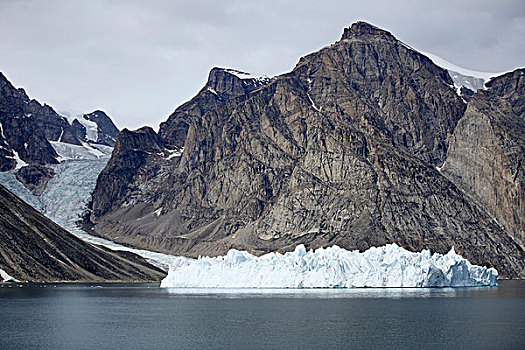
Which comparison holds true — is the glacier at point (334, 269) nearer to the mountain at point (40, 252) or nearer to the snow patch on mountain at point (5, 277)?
the snow patch on mountain at point (5, 277)

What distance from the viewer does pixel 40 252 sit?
161875 mm

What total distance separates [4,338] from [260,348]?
22724 millimetres

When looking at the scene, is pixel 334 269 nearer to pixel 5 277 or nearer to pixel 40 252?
pixel 5 277

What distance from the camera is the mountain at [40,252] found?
153875mm

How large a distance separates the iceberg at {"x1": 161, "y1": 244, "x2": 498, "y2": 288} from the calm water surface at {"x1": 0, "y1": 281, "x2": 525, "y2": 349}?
18.9 metres

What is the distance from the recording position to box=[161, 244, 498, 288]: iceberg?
12850 cm

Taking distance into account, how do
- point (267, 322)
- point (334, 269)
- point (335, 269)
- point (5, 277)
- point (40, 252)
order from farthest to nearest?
point (40, 252), point (5, 277), point (334, 269), point (335, 269), point (267, 322)

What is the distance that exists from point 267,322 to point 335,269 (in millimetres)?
56586

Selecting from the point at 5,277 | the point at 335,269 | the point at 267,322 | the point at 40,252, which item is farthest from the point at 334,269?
the point at 40,252

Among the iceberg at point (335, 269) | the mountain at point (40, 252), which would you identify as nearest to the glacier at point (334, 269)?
the iceberg at point (335, 269)

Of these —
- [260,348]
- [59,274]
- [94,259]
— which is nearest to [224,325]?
[260,348]

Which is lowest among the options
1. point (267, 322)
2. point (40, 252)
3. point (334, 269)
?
point (267, 322)

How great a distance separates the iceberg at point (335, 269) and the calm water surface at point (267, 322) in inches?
746

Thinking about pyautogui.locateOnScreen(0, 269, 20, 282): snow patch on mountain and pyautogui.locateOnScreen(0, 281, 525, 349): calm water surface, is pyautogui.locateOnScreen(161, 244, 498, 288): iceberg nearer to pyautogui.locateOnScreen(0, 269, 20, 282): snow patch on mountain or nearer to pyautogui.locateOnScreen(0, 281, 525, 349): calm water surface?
pyautogui.locateOnScreen(0, 281, 525, 349): calm water surface
